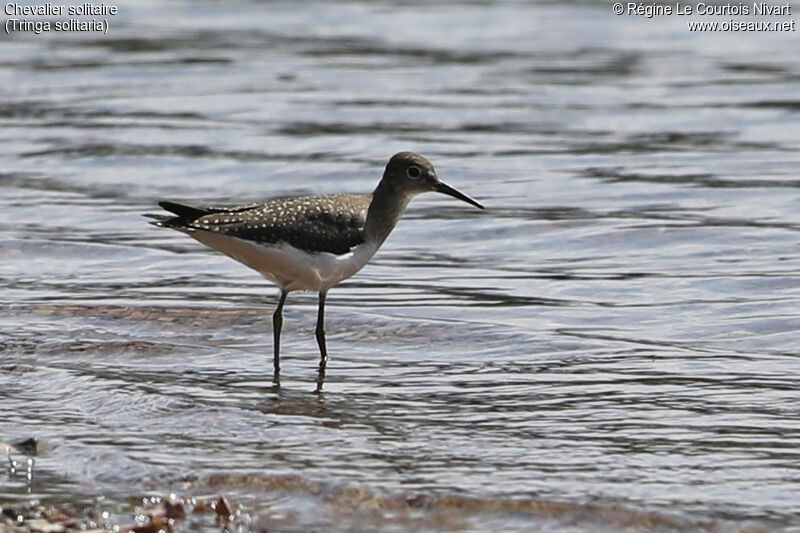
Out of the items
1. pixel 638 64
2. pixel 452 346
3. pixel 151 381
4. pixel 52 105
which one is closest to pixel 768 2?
pixel 638 64

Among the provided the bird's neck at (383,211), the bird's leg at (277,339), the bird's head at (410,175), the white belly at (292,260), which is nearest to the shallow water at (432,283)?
the bird's leg at (277,339)

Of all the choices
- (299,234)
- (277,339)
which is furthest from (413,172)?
(277,339)

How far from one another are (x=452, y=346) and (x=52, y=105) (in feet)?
37.9

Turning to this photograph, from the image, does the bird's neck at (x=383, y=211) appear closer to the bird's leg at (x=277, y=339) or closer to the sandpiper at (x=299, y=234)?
the sandpiper at (x=299, y=234)

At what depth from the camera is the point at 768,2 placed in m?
27.2

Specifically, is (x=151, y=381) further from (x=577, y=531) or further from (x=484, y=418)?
(x=577, y=531)

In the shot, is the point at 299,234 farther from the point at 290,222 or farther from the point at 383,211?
the point at 383,211

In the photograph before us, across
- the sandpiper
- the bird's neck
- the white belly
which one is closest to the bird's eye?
the bird's neck

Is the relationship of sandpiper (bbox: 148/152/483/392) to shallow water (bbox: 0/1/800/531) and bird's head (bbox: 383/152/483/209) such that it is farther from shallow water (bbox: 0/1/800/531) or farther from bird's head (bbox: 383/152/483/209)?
shallow water (bbox: 0/1/800/531)

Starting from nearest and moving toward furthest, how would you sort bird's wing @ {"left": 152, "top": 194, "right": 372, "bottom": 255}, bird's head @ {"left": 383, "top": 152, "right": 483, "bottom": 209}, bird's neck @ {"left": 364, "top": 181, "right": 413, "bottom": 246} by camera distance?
bird's wing @ {"left": 152, "top": 194, "right": 372, "bottom": 255}
bird's neck @ {"left": 364, "top": 181, "right": 413, "bottom": 246}
bird's head @ {"left": 383, "top": 152, "right": 483, "bottom": 209}

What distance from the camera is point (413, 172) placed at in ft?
35.6

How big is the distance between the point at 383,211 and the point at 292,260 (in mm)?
815

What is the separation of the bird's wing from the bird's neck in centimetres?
Result: 6

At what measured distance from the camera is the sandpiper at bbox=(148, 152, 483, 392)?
9.75m
